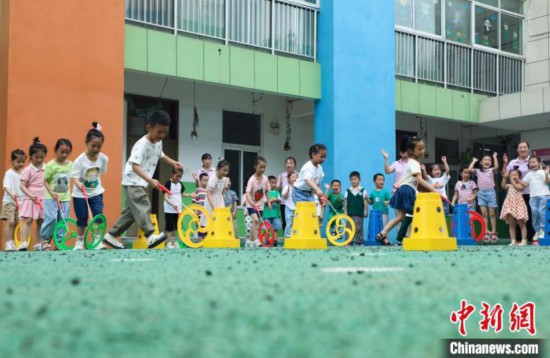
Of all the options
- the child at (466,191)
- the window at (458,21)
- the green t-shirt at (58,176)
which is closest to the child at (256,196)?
the green t-shirt at (58,176)

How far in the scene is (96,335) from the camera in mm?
1870

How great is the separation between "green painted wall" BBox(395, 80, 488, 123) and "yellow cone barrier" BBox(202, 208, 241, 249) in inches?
297

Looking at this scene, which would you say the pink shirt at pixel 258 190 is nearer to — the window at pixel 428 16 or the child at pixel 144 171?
the child at pixel 144 171

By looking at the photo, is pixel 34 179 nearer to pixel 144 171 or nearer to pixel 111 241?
pixel 111 241

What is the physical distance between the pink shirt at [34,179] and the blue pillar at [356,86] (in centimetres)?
664

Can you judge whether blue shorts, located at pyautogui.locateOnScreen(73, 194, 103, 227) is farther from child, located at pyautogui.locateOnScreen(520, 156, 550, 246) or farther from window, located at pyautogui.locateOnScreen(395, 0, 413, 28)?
window, located at pyautogui.locateOnScreen(395, 0, 413, 28)

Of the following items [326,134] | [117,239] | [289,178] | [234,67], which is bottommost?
[117,239]

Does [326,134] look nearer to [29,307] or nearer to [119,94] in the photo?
[119,94]

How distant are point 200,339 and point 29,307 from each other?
89cm

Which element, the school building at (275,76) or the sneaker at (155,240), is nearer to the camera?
the sneaker at (155,240)

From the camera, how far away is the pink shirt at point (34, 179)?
9531 mm

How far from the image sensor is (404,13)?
1684 centimetres

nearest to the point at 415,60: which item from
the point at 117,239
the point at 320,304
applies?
the point at 117,239

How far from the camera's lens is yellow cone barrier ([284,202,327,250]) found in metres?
9.08
